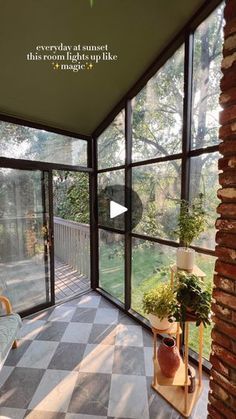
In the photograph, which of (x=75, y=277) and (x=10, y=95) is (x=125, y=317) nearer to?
(x=75, y=277)

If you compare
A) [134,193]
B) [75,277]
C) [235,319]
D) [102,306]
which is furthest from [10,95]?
[75,277]

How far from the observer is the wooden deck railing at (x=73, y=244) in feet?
12.9

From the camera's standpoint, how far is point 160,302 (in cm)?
163

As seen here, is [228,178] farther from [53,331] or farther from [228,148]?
[53,331]

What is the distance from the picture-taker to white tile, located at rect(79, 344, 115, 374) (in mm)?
1896

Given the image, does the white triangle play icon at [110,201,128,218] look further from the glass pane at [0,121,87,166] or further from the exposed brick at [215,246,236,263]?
the exposed brick at [215,246,236,263]

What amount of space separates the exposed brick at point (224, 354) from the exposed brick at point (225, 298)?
0.20 meters

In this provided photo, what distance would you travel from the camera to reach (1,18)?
150 cm

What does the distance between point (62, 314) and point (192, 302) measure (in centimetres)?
195

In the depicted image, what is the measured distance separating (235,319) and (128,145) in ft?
6.80

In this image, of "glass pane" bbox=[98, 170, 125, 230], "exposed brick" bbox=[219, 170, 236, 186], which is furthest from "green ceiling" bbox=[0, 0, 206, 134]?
"exposed brick" bbox=[219, 170, 236, 186]

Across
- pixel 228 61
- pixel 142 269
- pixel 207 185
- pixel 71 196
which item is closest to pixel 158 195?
pixel 207 185

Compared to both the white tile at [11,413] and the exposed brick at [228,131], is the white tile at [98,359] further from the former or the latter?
the exposed brick at [228,131]

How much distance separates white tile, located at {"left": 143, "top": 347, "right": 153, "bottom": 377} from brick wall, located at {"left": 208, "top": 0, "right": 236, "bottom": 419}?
3.16 ft
